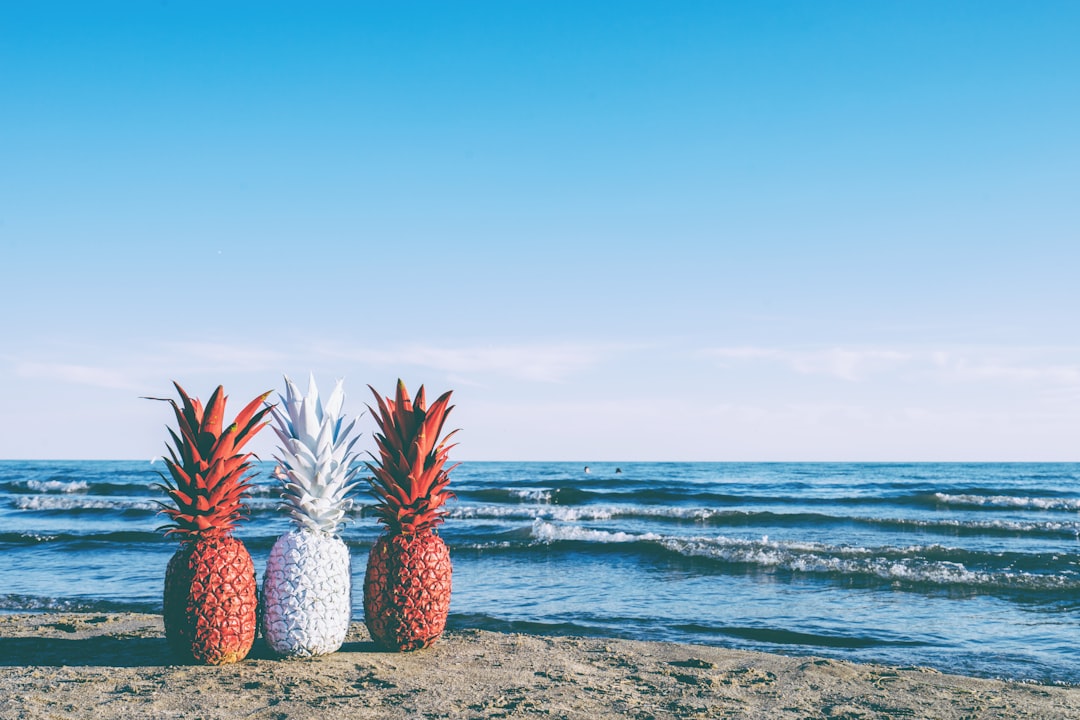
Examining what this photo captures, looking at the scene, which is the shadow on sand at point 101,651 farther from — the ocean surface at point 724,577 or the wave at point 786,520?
the wave at point 786,520

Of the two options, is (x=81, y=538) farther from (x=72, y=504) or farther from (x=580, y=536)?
(x=72, y=504)

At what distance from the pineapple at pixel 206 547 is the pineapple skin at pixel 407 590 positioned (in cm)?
89

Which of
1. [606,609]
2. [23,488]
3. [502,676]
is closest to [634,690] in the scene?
[502,676]

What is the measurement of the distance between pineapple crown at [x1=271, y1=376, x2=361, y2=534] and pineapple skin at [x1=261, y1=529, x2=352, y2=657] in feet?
0.50

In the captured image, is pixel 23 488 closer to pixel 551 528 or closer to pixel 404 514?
pixel 551 528

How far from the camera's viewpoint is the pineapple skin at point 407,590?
18.7 ft

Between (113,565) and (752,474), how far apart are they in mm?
41087

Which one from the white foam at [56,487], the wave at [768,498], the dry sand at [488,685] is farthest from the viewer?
the white foam at [56,487]

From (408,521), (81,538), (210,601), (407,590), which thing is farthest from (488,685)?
(81,538)

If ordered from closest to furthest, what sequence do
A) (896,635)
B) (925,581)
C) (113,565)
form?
1. (896,635)
2. (925,581)
3. (113,565)

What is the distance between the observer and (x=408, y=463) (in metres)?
5.78

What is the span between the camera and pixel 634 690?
5410 millimetres

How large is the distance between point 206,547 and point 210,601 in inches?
14.3

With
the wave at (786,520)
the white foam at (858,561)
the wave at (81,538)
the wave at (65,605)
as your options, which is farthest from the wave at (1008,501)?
the wave at (65,605)
